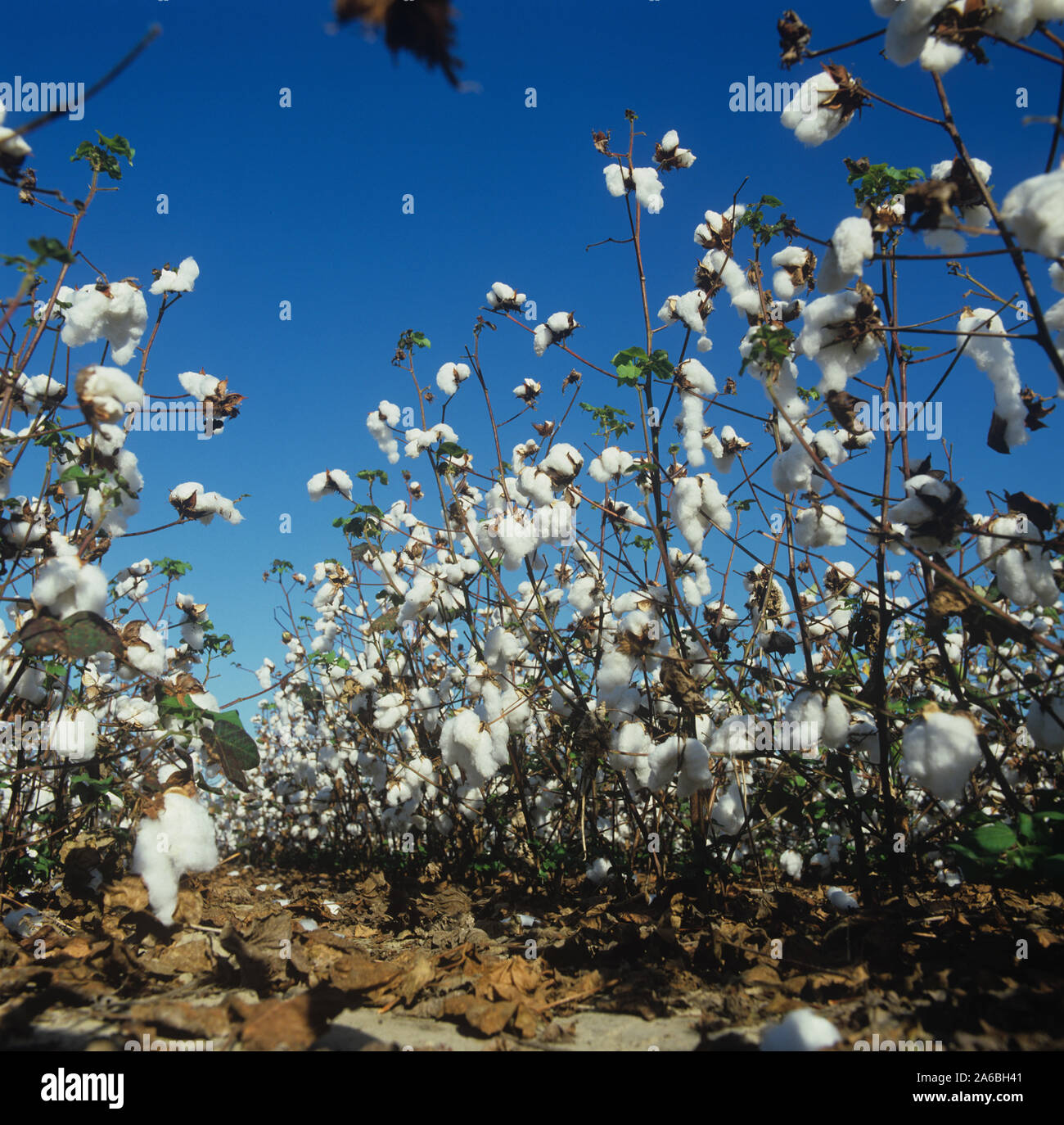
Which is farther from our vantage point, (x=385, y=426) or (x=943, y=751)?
(x=385, y=426)

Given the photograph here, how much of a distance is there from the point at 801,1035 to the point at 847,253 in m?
1.95

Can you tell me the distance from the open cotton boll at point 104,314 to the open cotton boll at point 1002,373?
9.01 ft

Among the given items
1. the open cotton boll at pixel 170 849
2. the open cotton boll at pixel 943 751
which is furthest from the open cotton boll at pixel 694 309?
the open cotton boll at pixel 170 849

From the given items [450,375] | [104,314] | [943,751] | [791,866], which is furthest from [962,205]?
[791,866]

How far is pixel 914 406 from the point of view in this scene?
8.39 feet

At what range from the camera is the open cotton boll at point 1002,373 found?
2133 millimetres

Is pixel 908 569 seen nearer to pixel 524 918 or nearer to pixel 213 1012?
pixel 524 918

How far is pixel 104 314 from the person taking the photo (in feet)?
8.35

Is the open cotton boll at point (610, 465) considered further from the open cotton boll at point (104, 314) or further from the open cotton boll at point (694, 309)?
the open cotton boll at point (104, 314)

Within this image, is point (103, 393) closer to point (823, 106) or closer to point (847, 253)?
point (847, 253)

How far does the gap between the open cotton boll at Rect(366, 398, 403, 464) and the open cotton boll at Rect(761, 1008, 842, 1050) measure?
3.94 meters

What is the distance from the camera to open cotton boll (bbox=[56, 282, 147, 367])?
2.51m

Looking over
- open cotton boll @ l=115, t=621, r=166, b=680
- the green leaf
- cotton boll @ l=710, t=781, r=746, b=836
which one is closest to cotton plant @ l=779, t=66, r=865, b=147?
the green leaf

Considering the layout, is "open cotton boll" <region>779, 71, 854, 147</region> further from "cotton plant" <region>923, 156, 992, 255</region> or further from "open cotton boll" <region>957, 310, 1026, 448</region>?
"open cotton boll" <region>957, 310, 1026, 448</region>
